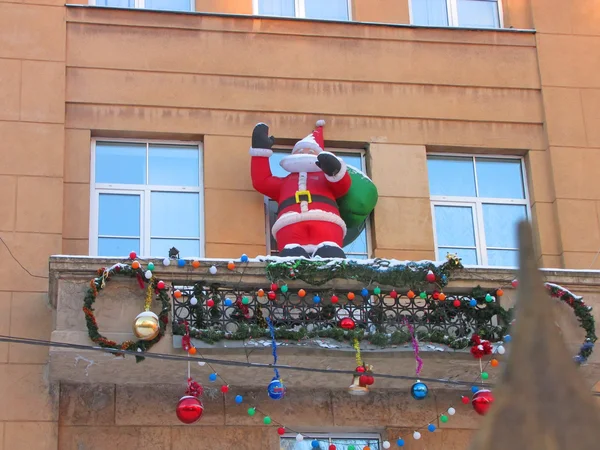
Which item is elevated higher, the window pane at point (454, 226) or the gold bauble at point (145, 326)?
the window pane at point (454, 226)

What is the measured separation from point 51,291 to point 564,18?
741 centimetres

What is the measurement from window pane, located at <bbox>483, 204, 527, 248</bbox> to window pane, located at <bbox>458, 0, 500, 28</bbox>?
2.53 metres

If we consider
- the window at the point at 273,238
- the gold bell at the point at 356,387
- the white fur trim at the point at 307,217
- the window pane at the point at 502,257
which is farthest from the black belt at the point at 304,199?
the window pane at the point at 502,257

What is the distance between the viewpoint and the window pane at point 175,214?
13234 millimetres

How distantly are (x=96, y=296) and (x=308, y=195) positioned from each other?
103 inches

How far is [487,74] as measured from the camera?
14555mm

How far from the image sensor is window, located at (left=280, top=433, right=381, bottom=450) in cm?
1217

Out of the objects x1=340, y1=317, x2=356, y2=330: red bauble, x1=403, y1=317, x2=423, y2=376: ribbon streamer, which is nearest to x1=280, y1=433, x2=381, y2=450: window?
x1=403, y1=317, x2=423, y2=376: ribbon streamer

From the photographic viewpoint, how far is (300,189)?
12.6m

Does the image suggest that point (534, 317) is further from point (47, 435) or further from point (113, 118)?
point (113, 118)

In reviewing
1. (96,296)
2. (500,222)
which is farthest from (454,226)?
(96,296)

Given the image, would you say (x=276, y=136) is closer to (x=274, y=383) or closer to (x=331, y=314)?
(x=331, y=314)

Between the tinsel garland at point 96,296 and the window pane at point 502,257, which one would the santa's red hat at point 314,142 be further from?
the tinsel garland at point 96,296

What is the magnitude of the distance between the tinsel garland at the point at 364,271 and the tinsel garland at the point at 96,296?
1.08 meters
